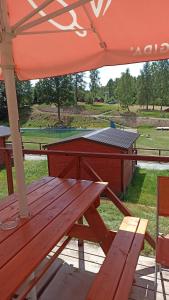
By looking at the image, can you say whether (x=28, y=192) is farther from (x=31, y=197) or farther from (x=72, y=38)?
(x=72, y=38)

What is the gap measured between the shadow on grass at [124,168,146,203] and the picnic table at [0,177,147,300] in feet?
26.4

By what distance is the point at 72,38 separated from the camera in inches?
100

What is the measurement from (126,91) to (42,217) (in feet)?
164

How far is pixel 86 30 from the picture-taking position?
93.8 inches

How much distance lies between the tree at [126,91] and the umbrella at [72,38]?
48553 millimetres

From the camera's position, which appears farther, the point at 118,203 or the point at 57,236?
the point at 118,203

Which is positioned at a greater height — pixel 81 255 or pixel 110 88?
pixel 110 88

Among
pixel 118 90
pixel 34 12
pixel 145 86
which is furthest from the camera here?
pixel 118 90

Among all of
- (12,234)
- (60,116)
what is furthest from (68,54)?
(60,116)

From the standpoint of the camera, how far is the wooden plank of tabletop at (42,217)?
184 cm

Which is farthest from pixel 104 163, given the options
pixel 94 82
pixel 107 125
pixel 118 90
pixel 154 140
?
pixel 94 82

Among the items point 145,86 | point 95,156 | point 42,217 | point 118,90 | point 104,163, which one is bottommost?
point 104,163

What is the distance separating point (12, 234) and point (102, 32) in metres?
1.77

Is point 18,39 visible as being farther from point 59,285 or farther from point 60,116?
point 60,116
